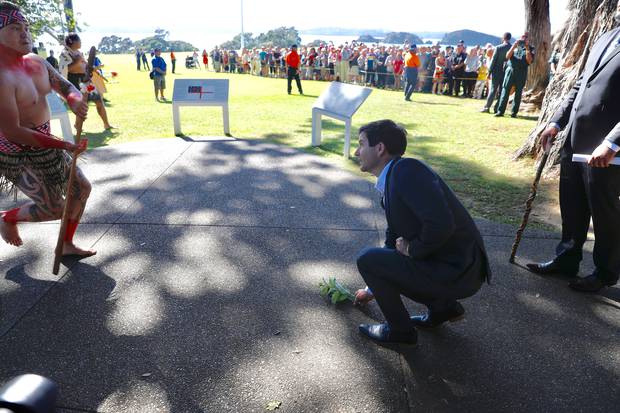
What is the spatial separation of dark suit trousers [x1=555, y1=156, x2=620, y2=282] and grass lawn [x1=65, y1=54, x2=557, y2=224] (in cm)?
129

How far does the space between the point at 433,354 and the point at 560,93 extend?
525 centimetres

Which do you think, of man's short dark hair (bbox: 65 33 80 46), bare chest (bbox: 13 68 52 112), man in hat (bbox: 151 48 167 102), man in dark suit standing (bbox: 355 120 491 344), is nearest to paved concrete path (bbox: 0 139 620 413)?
man in dark suit standing (bbox: 355 120 491 344)

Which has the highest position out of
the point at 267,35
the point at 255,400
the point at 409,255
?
the point at 267,35

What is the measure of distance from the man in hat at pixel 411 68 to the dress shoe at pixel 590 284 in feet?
40.1

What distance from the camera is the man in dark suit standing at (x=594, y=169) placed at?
314cm

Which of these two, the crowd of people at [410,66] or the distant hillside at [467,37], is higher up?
the distant hillside at [467,37]

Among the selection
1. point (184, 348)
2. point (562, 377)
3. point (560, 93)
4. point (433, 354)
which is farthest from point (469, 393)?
point (560, 93)

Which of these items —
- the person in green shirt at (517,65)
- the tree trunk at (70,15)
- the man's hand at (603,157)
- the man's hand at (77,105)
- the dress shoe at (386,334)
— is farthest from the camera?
the tree trunk at (70,15)

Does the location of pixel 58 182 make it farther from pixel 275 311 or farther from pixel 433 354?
pixel 433 354

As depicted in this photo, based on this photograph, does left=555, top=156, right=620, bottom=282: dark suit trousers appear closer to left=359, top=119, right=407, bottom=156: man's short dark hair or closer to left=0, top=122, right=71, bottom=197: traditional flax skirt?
left=359, top=119, right=407, bottom=156: man's short dark hair

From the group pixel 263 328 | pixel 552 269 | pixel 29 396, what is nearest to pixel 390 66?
pixel 552 269

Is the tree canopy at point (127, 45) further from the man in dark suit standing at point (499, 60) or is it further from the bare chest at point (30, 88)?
the bare chest at point (30, 88)

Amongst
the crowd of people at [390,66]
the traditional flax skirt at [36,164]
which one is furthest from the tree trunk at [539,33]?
the traditional flax skirt at [36,164]

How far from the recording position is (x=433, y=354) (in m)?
2.81
